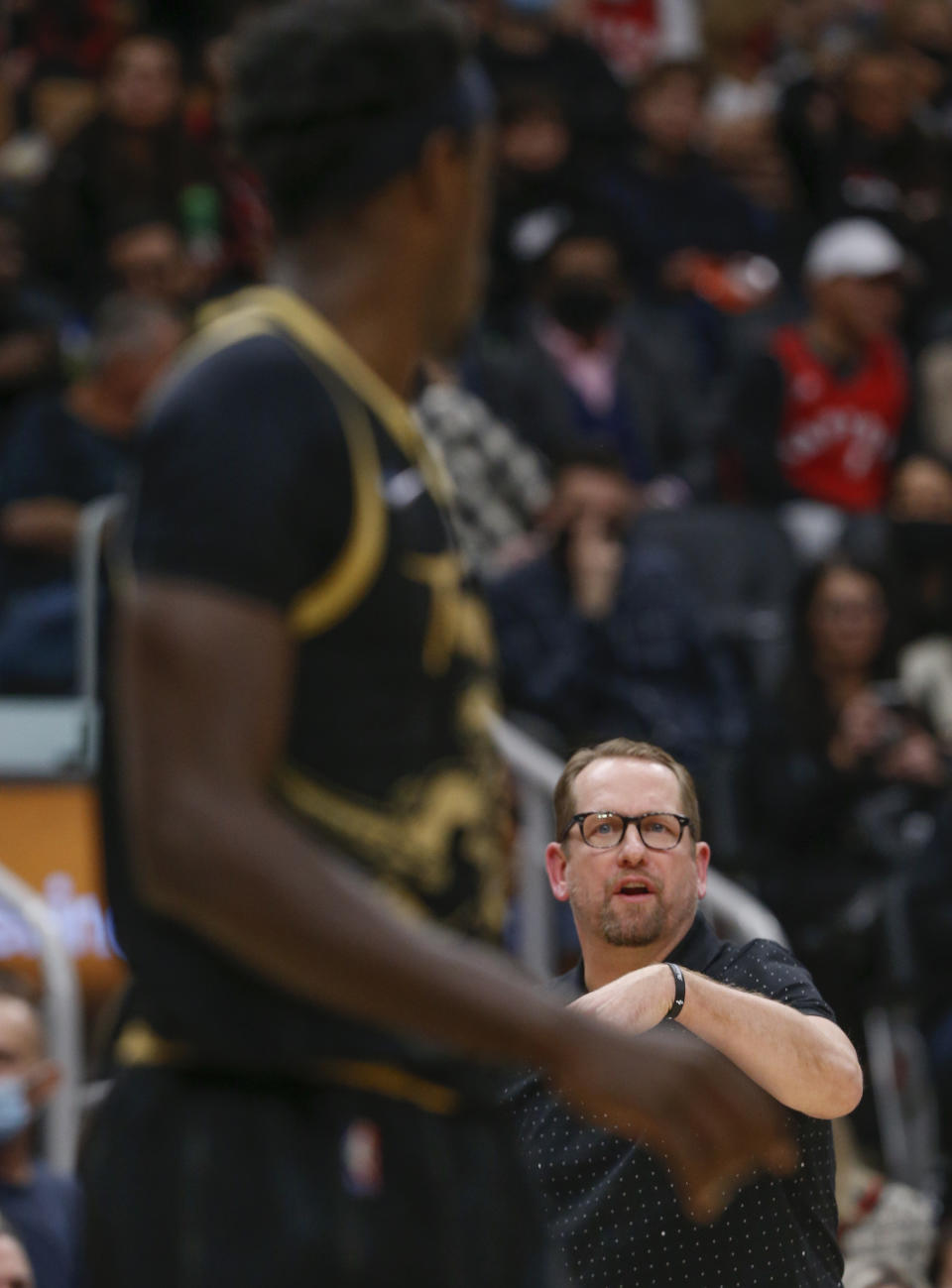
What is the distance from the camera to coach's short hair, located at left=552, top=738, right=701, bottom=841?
347cm

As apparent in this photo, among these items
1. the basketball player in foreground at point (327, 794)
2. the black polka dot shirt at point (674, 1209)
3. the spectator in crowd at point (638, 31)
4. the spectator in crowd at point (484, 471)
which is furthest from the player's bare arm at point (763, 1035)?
the spectator in crowd at point (638, 31)

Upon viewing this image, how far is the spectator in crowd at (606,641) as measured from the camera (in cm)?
752

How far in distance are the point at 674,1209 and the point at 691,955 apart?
1.27 ft

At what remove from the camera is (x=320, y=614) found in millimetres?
1909

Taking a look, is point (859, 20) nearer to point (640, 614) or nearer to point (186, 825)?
point (640, 614)

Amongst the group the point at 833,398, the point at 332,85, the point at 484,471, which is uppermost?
the point at 332,85

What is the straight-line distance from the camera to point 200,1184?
1.87 meters

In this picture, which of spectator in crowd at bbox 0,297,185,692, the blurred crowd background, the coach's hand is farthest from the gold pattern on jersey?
spectator in crowd at bbox 0,297,185,692

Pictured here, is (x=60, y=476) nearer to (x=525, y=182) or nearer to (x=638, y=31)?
(x=525, y=182)

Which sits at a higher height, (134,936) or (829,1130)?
(134,936)

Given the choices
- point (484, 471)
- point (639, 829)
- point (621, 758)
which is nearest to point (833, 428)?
point (484, 471)

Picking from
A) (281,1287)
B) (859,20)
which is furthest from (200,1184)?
(859,20)

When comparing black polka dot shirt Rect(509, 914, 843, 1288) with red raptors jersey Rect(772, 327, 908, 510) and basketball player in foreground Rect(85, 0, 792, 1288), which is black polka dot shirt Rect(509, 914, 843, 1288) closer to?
basketball player in foreground Rect(85, 0, 792, 1288)

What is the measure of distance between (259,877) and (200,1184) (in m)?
0.27
